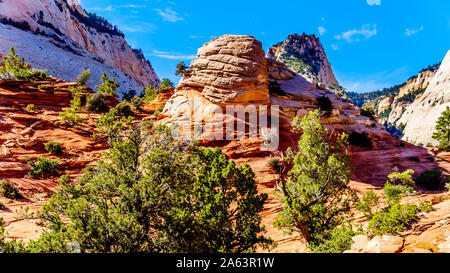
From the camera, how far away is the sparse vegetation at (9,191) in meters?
12.0

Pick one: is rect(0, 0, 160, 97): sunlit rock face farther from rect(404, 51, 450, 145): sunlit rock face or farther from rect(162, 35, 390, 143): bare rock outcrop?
rect(404, 51, 450, 145): sunlit rock face

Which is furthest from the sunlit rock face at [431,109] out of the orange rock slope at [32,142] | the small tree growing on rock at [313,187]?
the orange rock slope at [32,142]

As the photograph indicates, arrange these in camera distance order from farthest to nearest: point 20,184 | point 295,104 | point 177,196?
1. point 295,104
2. point 20,184
3. point 177,196

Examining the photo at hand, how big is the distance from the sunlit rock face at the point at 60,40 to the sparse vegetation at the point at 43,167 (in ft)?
182

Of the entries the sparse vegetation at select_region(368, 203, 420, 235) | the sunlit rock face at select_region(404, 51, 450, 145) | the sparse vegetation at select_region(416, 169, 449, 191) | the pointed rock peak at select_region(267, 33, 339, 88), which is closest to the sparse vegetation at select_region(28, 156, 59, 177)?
the sparse vegetation at select_region(368, 203, 420, 235)

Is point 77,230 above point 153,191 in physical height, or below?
below

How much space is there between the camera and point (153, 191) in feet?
26.7

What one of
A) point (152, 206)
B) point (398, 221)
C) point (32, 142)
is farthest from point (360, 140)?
point (32, 142)

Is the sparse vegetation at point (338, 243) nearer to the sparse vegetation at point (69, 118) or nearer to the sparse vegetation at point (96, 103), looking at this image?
the sparse vegetation at point (69, 118)

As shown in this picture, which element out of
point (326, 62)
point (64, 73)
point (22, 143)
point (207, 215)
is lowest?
point (207, 215)

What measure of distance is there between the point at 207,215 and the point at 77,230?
4.96 metres

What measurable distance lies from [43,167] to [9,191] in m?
2.86

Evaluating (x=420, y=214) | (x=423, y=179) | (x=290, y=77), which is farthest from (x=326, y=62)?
(x=420, y=214)
